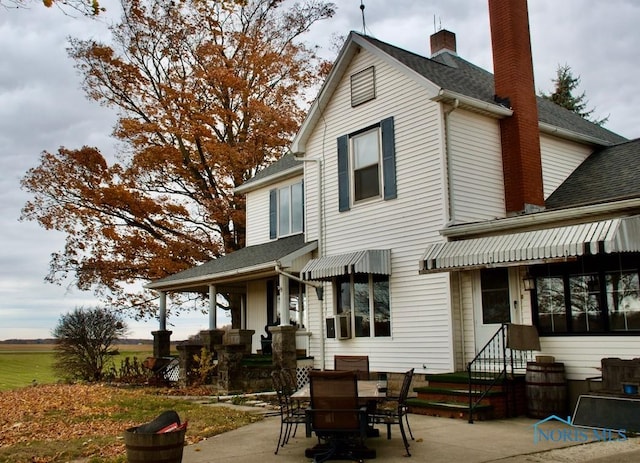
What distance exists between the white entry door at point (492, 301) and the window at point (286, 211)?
24.2 ft

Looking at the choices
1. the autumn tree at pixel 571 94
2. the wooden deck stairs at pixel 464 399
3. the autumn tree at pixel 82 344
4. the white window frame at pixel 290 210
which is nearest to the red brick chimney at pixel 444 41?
the white window frame at pixel 290 210

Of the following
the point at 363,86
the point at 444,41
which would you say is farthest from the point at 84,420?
the point at 444,41

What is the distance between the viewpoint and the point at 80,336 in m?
19.7

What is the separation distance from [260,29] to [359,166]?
15384mm

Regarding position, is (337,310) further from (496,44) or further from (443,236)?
(496,44)

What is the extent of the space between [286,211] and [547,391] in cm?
1059

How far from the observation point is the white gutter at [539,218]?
10.2 meters

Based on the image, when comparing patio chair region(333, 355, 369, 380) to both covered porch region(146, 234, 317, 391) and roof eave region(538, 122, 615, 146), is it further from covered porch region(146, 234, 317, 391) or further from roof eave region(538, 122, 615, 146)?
roof eave region(538, 122, 615, 146)

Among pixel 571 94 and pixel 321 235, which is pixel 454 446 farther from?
pixel 571 94

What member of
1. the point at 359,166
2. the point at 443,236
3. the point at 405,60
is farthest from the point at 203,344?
the point at 405,60

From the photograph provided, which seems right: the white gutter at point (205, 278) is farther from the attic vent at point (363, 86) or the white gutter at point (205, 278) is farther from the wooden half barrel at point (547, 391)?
the wooden half barrel at point (547, 391)

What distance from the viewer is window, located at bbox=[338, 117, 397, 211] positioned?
1394 cm

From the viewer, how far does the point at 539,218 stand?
36.2ft

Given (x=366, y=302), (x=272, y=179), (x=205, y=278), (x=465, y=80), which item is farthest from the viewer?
(x=272, y=179)
